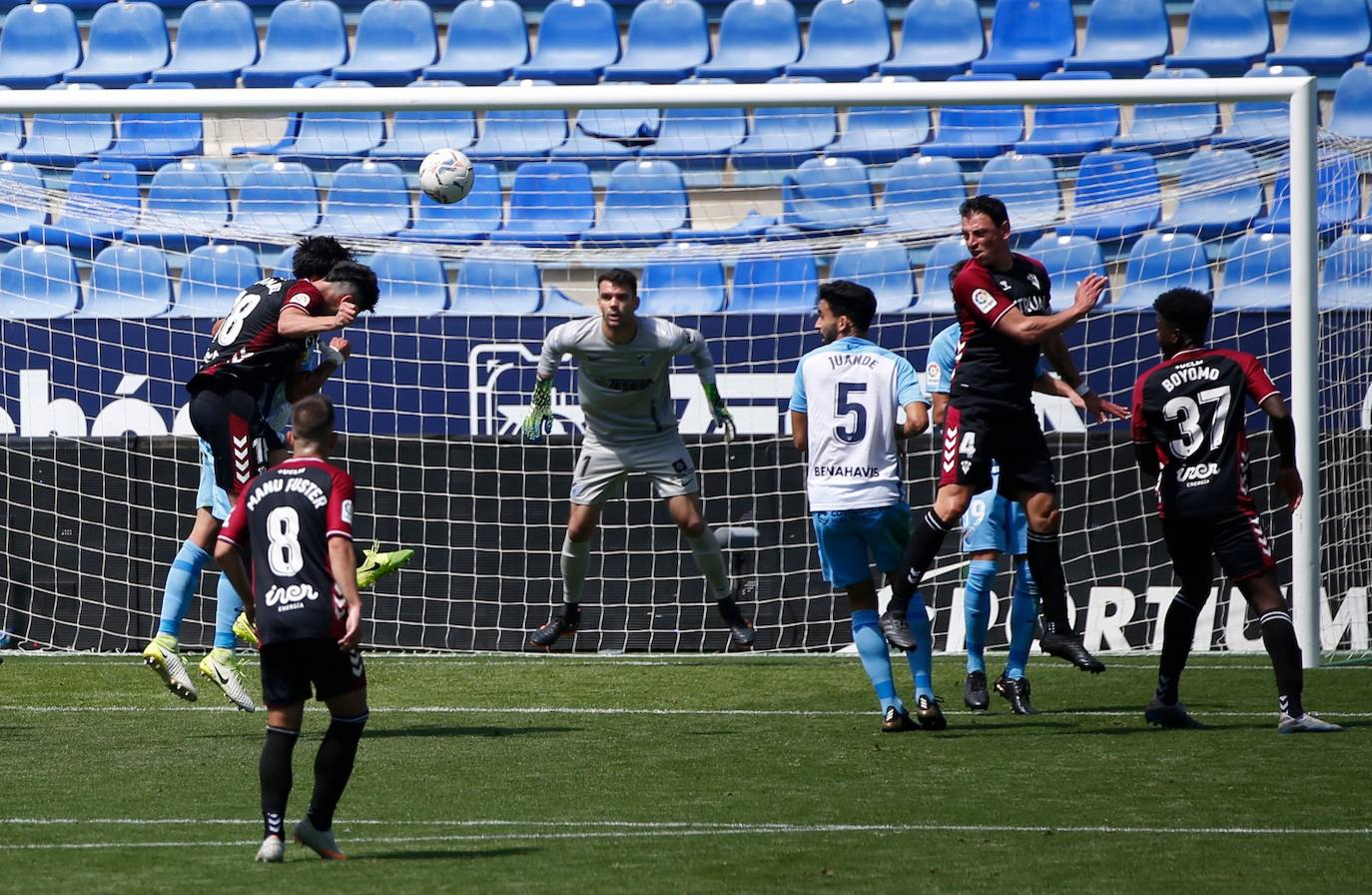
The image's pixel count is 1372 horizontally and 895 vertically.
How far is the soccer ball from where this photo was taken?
32.0 ft

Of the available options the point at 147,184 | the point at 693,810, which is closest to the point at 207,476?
the point at 693,810

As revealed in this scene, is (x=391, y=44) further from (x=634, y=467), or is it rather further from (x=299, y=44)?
(x=634, y=467)

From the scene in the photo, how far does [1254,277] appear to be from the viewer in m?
12.8

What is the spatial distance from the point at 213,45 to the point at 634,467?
386 inches

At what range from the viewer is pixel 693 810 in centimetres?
528

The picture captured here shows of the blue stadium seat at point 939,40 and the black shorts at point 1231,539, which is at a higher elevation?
the blue stadium seat at point 939,40

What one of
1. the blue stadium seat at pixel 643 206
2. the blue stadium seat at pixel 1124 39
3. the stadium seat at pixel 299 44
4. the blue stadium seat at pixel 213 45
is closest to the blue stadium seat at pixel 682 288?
the blue stadium seat at pixel 643 206

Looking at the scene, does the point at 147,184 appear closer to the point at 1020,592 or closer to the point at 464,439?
the point at 464,439

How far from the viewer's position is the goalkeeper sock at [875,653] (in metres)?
7.08

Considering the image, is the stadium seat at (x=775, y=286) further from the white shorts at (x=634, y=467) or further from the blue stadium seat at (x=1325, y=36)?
the blue stadium seat at (x=1325, y=36)

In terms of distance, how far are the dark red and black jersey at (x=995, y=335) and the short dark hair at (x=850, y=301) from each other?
37 centimetres

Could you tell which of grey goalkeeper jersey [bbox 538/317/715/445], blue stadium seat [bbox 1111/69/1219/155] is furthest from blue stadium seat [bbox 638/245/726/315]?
grey goalkeeper jersey [bbox 538/317/715/445]

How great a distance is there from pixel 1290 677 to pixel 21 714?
18.1 ft

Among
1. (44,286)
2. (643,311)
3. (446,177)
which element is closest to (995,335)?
(446,177)
